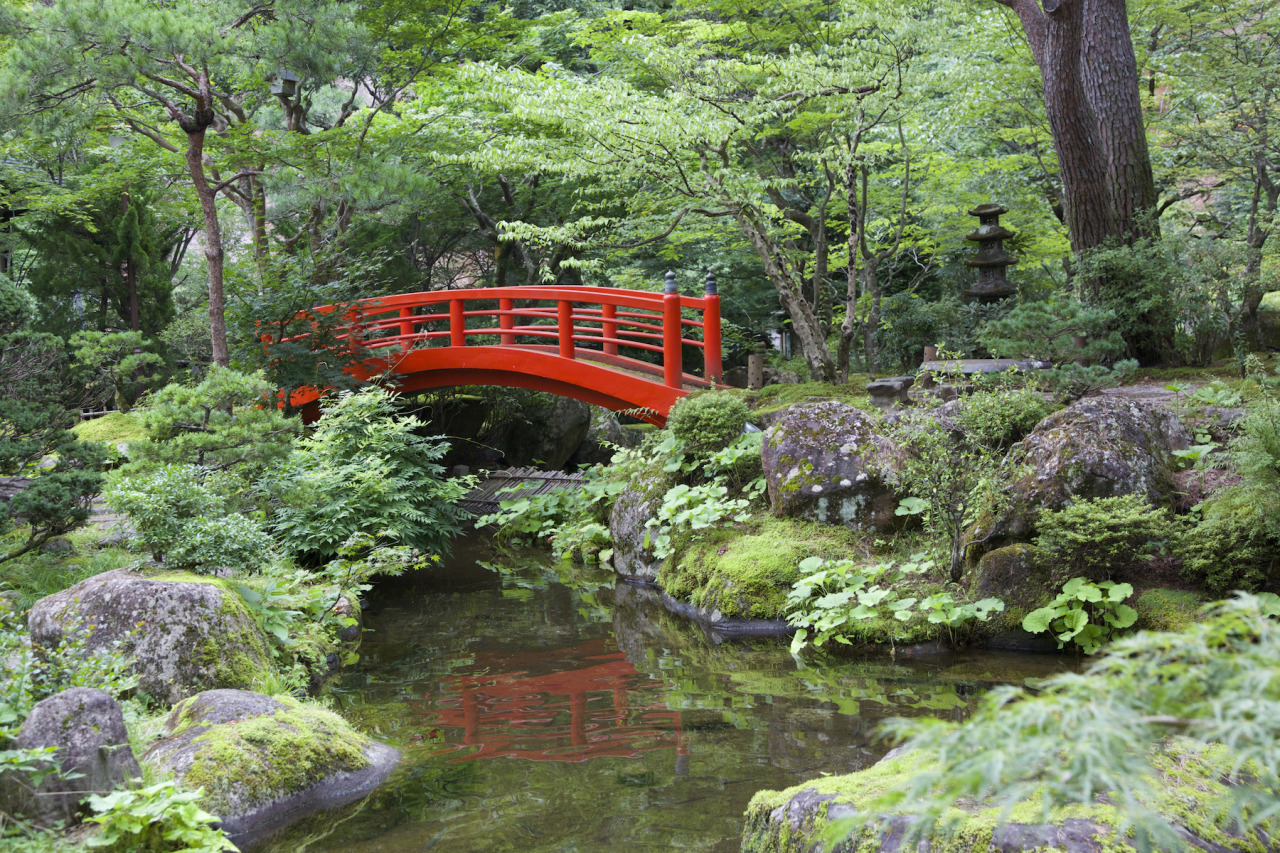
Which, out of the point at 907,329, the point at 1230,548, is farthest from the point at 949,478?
the point at 907,329

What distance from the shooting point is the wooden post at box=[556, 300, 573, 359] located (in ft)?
36.4

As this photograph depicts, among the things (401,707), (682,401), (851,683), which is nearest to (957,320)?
(682,401)

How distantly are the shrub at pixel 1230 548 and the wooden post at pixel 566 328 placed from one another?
7.20 meters

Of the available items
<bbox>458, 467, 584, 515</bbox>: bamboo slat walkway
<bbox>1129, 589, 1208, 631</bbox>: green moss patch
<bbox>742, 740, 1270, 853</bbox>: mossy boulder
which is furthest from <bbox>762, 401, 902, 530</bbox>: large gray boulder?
<bbox>458, 467, 584, 515</bbox>: bamboo slat walkway

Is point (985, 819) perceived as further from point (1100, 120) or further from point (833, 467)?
point (1100, 120)

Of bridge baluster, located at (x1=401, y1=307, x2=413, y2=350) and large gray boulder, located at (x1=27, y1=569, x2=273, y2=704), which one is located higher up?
bridge baluster, located at (x1=401, y1=307, x2=413, y2=350)

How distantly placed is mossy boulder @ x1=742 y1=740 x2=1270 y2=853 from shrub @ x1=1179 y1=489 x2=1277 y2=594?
2.78m

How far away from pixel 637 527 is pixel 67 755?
625 cm

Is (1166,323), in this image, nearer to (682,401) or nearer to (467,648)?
(682,401)

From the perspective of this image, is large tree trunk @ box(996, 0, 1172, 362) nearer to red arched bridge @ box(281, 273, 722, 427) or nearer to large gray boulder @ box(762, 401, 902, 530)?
large gray boulder @ box(762, 401, 902, 530)

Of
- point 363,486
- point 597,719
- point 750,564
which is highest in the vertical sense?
point 363,486

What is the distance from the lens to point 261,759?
13.5 feet

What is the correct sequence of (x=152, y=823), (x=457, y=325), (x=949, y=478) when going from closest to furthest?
1. (x=152, y=823)
2. (x=949, y=478)
3. (x=457, y=325)

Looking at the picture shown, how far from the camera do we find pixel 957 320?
11305 mm
